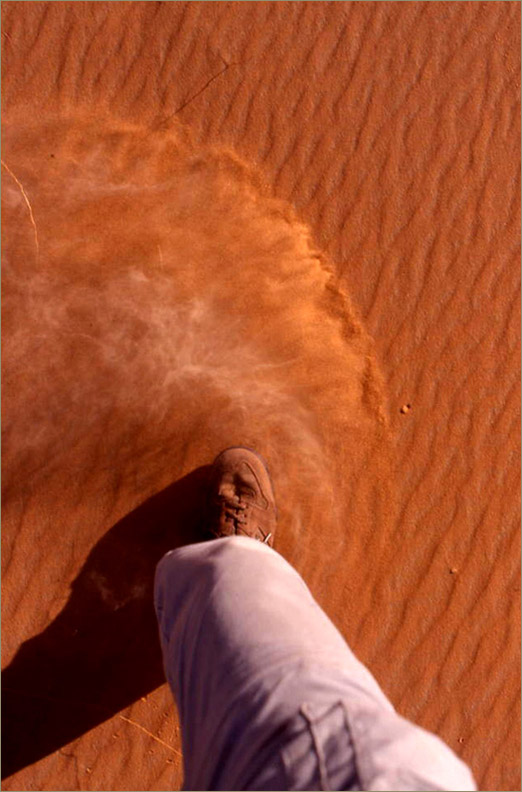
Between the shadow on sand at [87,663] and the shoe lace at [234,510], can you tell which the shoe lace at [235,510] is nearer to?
the shoe lace at [234,510]

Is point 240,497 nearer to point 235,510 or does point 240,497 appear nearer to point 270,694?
point 235,510

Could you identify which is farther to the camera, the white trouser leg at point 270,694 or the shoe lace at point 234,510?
the shoe lace at point 234,510

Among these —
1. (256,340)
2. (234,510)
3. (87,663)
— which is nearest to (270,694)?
(234,510)

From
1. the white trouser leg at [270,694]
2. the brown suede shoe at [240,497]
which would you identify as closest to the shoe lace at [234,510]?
the brown suede shoe at [240,497]

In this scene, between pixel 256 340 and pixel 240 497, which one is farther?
pixel 256 340

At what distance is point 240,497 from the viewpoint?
2842 mm

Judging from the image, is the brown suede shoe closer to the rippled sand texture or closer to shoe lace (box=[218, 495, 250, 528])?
shoe lace (box=[218, 495, 250, 528])

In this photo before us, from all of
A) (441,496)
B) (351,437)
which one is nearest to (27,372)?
(351,437)

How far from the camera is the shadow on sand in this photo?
289cm

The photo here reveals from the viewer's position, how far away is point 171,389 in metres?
2.92

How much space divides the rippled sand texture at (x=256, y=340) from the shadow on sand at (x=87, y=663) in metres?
0.01

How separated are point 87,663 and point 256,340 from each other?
169 centimetres

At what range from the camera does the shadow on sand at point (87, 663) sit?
289 cm

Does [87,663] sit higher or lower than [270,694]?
lower
